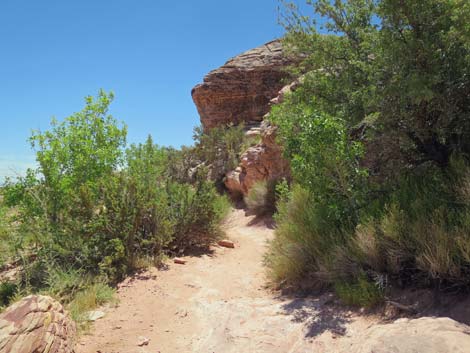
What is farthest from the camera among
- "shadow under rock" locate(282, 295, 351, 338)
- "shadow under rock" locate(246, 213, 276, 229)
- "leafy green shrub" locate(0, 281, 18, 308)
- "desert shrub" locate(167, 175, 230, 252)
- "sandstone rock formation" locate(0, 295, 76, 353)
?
"shadow under rock" locate(246, 213, 276, 229)

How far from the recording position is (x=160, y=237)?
6617 millimetres

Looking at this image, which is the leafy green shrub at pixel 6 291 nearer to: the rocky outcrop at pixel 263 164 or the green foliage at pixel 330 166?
the green foliage at pixel 330 166

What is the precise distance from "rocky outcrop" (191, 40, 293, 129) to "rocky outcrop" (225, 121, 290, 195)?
7593 mm

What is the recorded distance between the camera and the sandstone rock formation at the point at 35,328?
3057mm

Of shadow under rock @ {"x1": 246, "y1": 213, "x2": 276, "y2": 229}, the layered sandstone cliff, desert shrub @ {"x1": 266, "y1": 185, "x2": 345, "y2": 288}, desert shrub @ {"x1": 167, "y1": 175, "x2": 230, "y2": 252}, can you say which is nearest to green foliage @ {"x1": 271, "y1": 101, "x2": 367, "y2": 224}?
desert shrub @ {"x1": 266, "y1": 185, "x2": 345, "y2": 288}

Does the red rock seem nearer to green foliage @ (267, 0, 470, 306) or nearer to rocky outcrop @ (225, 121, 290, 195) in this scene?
green foliage @ (267, 0, 470, 306)

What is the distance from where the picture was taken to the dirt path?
3416 mm

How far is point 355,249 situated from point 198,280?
2969 mm

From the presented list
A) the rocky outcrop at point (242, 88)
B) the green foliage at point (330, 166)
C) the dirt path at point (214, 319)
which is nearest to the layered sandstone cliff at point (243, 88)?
the rocky outcrop at point (242, 88)

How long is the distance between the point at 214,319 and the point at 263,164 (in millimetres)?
7828

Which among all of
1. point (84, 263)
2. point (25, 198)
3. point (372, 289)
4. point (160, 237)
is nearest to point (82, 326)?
point (84, 263)

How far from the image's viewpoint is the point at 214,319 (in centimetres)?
428

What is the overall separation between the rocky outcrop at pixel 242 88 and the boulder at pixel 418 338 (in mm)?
17452

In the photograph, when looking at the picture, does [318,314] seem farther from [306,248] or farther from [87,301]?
[87,301]
